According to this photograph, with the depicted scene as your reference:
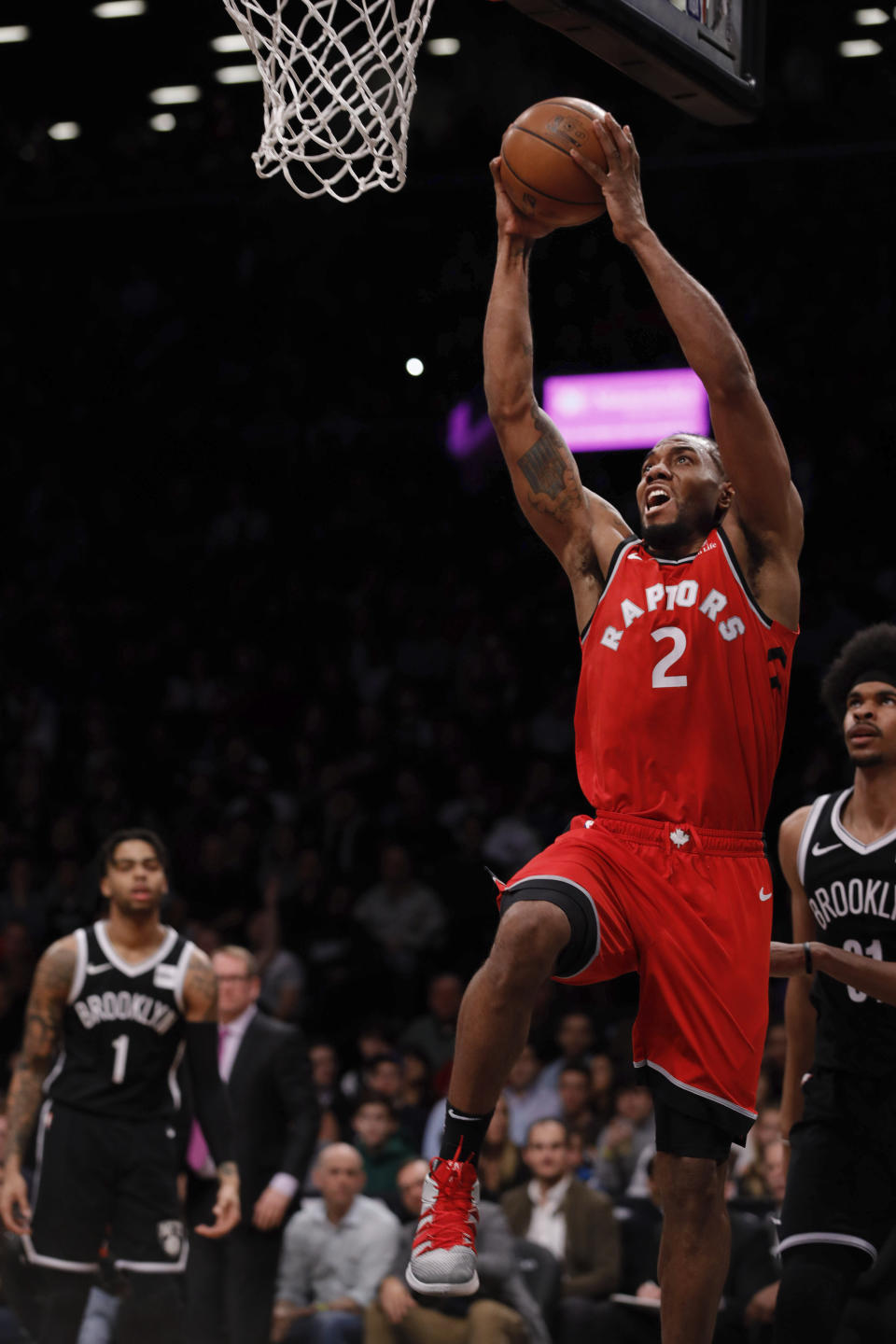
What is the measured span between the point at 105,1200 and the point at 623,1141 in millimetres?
2973

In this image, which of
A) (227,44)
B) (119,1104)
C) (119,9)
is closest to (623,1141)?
(119,1104)

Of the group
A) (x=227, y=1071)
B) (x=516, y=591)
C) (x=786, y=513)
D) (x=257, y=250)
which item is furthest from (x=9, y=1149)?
(x=257, y=250)

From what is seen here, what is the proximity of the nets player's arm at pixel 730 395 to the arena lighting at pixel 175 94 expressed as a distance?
9.33 metres

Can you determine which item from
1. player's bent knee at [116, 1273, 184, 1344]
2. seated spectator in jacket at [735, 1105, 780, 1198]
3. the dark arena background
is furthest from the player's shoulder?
the dark arena background

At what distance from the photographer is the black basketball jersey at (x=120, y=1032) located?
6.43 m

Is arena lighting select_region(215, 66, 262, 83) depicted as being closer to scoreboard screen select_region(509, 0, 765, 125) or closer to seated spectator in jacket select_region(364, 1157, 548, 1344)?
scoreboard screen select_region(509, 0, 765, 125)

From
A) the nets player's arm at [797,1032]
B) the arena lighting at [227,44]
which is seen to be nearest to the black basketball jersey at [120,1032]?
the nets player's arm at [797,1032]

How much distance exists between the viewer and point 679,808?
159 inches

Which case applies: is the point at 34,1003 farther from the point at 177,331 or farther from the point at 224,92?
the point at 177,331

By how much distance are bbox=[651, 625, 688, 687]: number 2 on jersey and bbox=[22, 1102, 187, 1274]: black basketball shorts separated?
331 centimetres

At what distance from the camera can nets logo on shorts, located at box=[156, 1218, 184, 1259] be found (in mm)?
6328

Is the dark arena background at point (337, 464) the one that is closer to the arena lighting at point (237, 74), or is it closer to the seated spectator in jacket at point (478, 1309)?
the arena lighting at point (237, 74)

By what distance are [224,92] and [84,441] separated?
3.67m

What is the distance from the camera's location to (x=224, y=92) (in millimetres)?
12531
